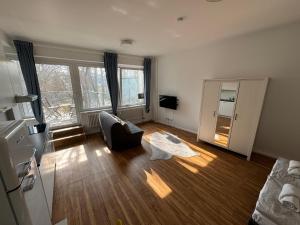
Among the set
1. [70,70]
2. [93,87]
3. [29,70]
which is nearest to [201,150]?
[93,87]

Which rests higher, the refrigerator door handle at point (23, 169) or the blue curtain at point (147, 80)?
the blue curtain at point (147, 80)

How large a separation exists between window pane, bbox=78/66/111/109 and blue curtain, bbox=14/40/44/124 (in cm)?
110

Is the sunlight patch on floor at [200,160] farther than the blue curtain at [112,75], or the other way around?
the blue curtain at [112,75]

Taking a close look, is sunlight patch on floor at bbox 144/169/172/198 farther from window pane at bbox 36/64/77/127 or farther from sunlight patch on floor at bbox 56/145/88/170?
window pane at bbox 36/64/77/127

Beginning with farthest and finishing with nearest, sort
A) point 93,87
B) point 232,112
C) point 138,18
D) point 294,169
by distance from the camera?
point 93,87 → point 232,112 → point 138,18 → point 294,169

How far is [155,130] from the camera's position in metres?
4.73

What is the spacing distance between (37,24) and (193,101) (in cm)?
403

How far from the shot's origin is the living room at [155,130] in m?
1.63

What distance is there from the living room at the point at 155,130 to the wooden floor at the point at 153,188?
2cm

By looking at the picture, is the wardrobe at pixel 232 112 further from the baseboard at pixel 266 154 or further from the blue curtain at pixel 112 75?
the blue curtain at pixel 112 75

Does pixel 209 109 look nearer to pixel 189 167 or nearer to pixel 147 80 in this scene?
pixel 189 167

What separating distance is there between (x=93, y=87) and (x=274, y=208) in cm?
465

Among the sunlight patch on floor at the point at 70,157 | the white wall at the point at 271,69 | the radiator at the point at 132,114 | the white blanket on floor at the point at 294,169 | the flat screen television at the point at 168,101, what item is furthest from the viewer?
the radiator at the point at 132,114

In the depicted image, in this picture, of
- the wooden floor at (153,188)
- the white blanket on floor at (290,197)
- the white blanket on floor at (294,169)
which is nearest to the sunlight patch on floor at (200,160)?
the wooden floor at (153,188)
